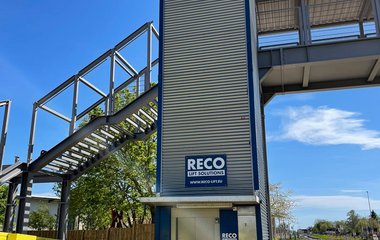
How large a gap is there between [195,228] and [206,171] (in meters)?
1.96

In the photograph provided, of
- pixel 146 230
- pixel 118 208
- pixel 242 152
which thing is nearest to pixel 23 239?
pixel 242 152

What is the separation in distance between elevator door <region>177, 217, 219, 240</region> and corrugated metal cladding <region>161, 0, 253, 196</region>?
959 mm

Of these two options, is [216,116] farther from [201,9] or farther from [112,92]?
[112,92]

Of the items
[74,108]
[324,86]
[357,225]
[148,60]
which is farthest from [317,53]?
[357,225]

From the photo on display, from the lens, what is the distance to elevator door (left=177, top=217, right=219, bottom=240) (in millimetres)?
12219

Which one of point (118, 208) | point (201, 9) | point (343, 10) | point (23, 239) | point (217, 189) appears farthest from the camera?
point (118, 208)

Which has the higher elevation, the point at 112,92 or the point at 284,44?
the point at 284,44

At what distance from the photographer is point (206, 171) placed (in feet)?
40.4

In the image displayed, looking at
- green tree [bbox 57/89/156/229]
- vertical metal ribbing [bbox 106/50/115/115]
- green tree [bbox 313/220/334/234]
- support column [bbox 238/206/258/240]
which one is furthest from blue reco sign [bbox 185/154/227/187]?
green tree [bbox 313/220/334/234]

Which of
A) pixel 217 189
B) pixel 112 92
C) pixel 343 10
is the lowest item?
pixel 217 189

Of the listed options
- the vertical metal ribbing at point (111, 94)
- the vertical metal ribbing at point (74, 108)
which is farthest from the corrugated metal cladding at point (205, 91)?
the vertical metal ribbing at point (74, 108)

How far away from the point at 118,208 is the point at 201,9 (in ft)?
46.6

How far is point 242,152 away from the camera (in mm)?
12234

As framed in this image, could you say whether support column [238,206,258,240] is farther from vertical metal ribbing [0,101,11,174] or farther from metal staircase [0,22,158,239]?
vertical metal ribbing [0,101,11,174]
